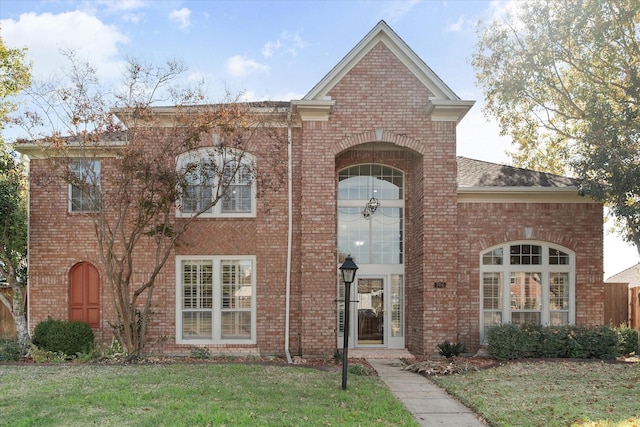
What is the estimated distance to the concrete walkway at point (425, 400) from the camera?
8.72m

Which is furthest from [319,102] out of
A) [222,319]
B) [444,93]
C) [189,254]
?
[222,319]

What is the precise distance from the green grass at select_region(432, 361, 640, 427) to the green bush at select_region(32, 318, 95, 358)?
8.32 m

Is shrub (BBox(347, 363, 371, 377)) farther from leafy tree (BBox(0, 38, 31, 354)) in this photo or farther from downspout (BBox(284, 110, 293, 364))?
leafy tree (BBox(0, 38, 31, 354))

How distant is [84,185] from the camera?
43.3 feet

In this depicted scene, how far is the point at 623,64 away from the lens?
1509 cm

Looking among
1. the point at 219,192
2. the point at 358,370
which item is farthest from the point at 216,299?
the point at 358,370

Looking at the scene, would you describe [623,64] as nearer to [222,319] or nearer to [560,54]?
[560,54]

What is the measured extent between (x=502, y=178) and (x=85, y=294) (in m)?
11.7

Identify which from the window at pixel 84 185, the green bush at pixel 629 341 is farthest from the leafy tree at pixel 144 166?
the green bush at pixel 629 341

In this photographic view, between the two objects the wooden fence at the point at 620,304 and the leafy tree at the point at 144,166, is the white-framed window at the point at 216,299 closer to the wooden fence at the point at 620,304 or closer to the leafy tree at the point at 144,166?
the leafy tree at the point at 144,166

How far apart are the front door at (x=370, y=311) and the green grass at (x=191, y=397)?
4.30 meters

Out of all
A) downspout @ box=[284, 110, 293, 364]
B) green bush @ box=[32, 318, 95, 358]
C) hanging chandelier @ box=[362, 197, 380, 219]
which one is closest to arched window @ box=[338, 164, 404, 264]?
hanging chandelier @ box=[362, 197, 380, 219]

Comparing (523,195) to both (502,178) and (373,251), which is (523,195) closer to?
(502,178)

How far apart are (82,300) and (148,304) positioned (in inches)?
94.8
